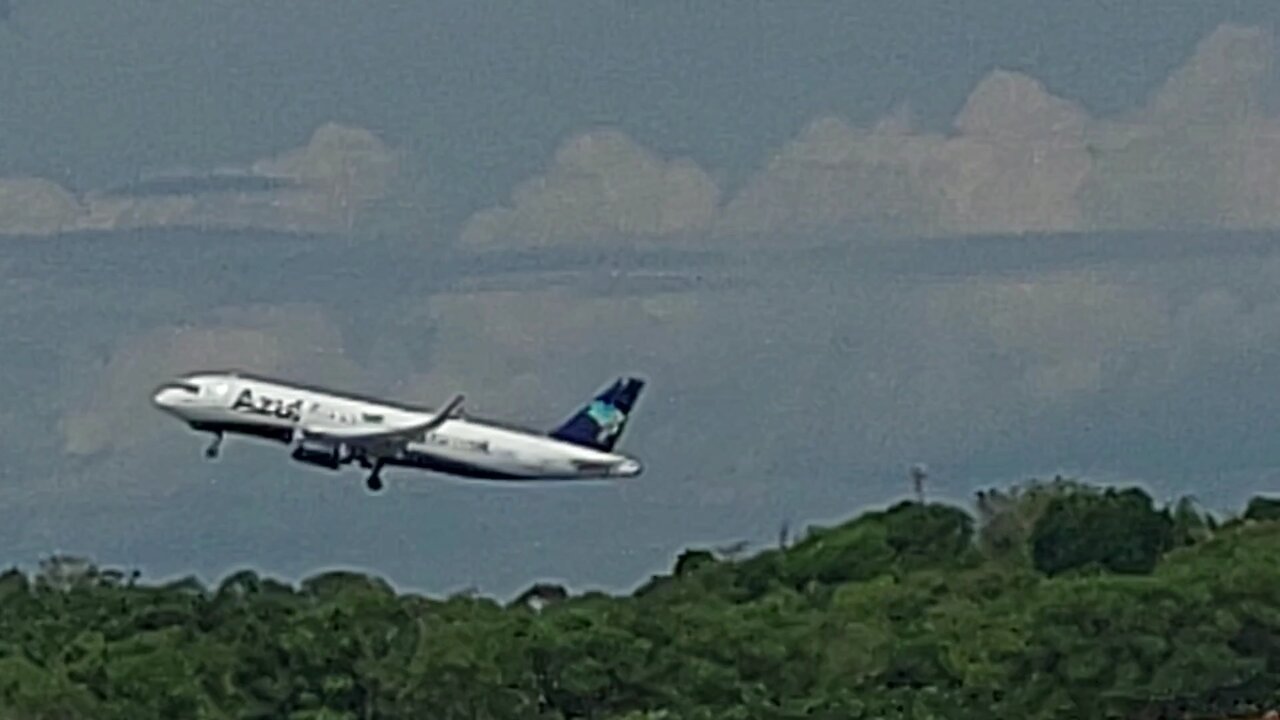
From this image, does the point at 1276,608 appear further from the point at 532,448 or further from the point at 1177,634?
the point at 532,448

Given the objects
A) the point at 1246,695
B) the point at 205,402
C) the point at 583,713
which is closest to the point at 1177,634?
the point at 1246,695
